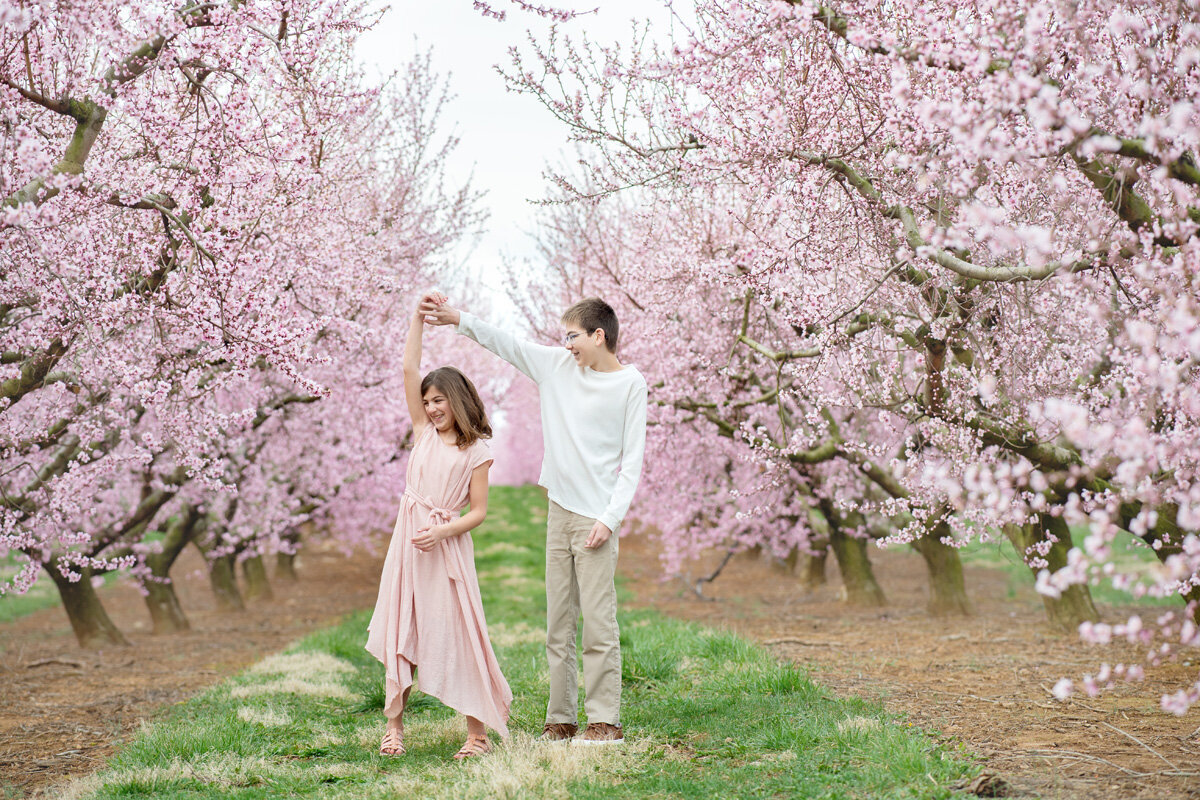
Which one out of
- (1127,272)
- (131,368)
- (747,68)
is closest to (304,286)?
(131,368)

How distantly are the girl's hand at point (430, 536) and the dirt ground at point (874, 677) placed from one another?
2.11 meters

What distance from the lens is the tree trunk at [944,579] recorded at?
12.0m

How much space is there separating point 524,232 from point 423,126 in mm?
2071

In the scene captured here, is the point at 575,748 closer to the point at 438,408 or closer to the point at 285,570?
the point at 438,408

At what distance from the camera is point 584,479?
16.7 ft

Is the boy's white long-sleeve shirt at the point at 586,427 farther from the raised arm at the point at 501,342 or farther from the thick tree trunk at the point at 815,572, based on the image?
the thick tree trunk at the point at 815,572

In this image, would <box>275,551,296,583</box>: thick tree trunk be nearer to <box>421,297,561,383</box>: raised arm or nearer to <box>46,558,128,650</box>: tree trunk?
<box>46,558,128,650</box>: tree trunk

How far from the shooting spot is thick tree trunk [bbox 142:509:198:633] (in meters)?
13.7

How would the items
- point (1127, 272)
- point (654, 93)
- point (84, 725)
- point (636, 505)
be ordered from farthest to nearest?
point (636, 505) < point (654, 93) < point (84, 725) < point (1127, 272)

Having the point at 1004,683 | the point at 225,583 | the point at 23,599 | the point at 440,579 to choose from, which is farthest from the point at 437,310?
the point at 23,599

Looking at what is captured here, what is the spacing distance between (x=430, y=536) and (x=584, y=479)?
87 cm

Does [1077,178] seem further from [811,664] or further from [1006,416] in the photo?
[811,664]

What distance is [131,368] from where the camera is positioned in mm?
6285

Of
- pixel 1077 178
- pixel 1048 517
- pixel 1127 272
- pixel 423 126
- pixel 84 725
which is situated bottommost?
pixel 84 725
